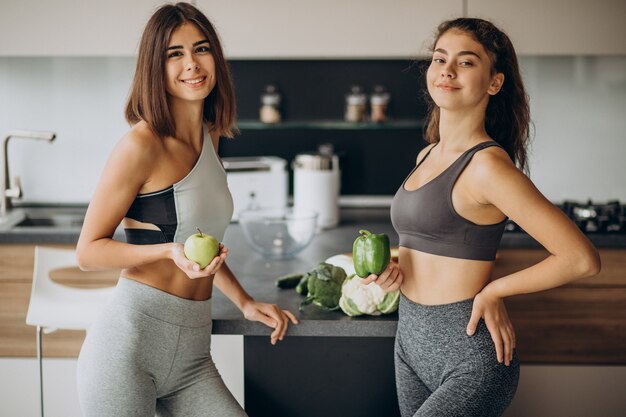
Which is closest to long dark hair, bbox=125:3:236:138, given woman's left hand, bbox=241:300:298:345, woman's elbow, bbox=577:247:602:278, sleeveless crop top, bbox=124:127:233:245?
sleeveless crop top, bbox=124:127:233:245

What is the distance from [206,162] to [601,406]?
84.4 inches

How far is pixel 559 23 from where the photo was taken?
11.4 ft

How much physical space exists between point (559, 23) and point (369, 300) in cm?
199

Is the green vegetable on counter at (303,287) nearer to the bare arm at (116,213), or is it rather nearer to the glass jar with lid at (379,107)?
the bare arm at (116,213)

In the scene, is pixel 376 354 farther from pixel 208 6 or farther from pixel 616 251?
pixel 208 6

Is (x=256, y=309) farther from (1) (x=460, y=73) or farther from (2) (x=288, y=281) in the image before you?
(1) (x=460, y=73)

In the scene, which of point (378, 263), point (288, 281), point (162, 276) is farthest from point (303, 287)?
point (162, 276)


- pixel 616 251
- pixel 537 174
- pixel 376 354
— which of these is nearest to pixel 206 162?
pixel 376 354

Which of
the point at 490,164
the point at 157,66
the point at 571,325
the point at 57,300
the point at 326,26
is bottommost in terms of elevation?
the point at 571,325

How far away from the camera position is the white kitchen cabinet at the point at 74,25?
3475 millimetres

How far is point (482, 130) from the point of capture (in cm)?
187

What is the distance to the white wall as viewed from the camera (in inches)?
157

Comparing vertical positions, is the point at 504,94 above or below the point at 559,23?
below

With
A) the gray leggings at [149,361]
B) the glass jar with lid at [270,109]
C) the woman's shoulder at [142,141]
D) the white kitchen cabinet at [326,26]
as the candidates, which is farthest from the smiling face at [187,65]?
the glass jar with lid at [270,109]
